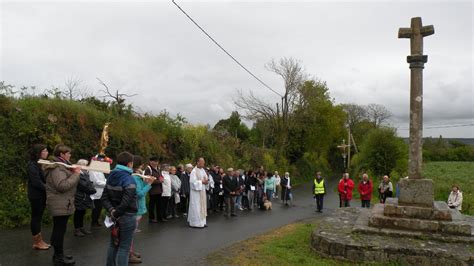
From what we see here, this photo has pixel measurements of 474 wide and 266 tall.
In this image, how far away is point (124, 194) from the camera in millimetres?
5309

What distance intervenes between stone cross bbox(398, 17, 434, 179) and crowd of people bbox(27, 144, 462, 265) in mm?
5976

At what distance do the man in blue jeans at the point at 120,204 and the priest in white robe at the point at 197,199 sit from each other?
564cm

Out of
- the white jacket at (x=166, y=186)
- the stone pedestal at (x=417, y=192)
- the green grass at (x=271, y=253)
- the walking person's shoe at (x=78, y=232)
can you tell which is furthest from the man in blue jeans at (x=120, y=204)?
the stone pedestal at (x=417, y=192)

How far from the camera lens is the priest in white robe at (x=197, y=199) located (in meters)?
11.1

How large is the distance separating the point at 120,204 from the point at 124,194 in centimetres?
15

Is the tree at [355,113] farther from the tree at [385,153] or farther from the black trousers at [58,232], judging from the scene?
the black trousers at [58,232]

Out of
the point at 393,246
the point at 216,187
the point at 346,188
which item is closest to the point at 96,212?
the point at 216,187

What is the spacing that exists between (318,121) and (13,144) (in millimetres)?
34133

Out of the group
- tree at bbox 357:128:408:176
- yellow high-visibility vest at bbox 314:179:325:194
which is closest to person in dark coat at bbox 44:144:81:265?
yellow high-visibility vest at bbox 314:179:325:194

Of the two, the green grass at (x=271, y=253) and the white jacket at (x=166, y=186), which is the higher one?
the white jacket at (x=166, y=186)

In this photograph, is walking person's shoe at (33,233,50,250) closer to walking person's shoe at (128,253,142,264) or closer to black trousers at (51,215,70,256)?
black trousers at (51,215,70,256)

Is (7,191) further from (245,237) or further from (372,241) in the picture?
(372,241)

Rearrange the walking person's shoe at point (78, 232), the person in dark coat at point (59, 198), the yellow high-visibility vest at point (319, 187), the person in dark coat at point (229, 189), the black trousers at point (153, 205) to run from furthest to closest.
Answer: the yellow high-visibility vest at point (319, 187), the person in dark coat at point (229, 189), the black trousers at point (153, 205), the walking person's shoe at point (78, 232), the person in dark coat at point (59, 198)

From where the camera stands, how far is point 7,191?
9695 mm
